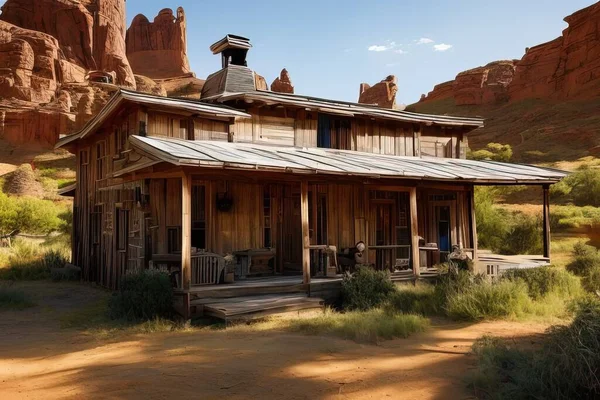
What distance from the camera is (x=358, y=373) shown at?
5.60 metres

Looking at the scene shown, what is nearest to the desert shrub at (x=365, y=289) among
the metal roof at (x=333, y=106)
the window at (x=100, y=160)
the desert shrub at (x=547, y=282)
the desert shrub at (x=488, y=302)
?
the desert shrub at (x=488, y=302)

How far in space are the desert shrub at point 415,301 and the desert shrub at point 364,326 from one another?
38.6 inches

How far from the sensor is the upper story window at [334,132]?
13930 millimetres

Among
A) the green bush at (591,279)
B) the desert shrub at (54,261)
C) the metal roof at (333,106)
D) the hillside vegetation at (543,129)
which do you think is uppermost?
the hillside vegetation at (543,129)

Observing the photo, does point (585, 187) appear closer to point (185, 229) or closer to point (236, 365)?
point (185, 229)

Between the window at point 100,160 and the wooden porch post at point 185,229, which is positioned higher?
the window at point 100,160

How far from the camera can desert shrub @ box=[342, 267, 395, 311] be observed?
10047 millimetres

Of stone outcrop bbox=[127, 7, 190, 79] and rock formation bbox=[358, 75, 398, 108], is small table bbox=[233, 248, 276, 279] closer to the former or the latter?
rock formation bbox=[358, 75, 398, 108]

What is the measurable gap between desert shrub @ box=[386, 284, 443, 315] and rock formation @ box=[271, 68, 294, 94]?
2983 inches

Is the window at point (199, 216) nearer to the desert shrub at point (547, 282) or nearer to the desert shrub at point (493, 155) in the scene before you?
the desert shrub at point (547, 282)

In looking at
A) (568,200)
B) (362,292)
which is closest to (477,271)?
(362,292)

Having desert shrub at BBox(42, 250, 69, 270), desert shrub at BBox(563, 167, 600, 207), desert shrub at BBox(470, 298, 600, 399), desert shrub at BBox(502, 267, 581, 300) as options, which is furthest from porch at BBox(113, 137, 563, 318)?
desert shrub at BBox(563, 167, 600, 207)

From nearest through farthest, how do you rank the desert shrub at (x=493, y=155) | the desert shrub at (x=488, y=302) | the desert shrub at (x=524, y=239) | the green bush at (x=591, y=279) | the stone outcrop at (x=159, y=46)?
the desert shrub at (x=488, y=302) < the green bush at (x=591, y=279) < the desert shrub at (x=524, y=239) < the desert shrub at (x=493, y=155) < the stone outcrop at (x=159, y=46)

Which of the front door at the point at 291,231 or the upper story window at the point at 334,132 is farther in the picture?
the upper story window at the point at 334,132
